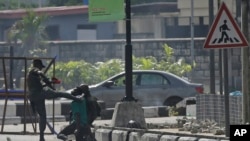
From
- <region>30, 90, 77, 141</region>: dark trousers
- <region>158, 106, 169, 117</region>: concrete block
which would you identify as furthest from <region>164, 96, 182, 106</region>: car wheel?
<region>30, 90, 77, 141</region>: dark trousers

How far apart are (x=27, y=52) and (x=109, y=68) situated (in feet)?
39.8

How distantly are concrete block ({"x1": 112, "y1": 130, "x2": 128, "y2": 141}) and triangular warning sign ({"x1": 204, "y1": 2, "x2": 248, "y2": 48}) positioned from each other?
4.47 meters

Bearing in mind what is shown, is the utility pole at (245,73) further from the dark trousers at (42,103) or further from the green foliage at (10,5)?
the green foliage at (10,5)

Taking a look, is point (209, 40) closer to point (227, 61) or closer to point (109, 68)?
point (227, 61)

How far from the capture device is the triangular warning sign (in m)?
15.9

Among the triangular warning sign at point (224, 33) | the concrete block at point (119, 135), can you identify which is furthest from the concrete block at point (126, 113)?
the triangular warning sign at point (224, 33)

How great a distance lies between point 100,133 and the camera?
70.9 feet

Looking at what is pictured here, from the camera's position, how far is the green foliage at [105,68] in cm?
4866

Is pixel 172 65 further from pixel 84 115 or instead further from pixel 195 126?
pixel 84 115

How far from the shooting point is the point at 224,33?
16109 millimetres

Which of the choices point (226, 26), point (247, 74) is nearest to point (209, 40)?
point (226, 26)

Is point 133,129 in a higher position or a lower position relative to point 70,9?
lower

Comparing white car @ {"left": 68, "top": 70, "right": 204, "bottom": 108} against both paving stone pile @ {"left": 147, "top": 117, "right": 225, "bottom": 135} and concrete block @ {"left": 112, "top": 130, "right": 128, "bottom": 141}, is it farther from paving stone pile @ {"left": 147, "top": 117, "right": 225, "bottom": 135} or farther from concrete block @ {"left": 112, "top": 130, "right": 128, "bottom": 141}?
concrete block @ {"left": 112, "top": 130, "right": 128, "bottom": 141}

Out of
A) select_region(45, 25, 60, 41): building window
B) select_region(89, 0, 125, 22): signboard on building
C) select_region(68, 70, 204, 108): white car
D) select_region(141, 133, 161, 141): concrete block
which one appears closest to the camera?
select_region(141, 133, 161, 141): concrete block
